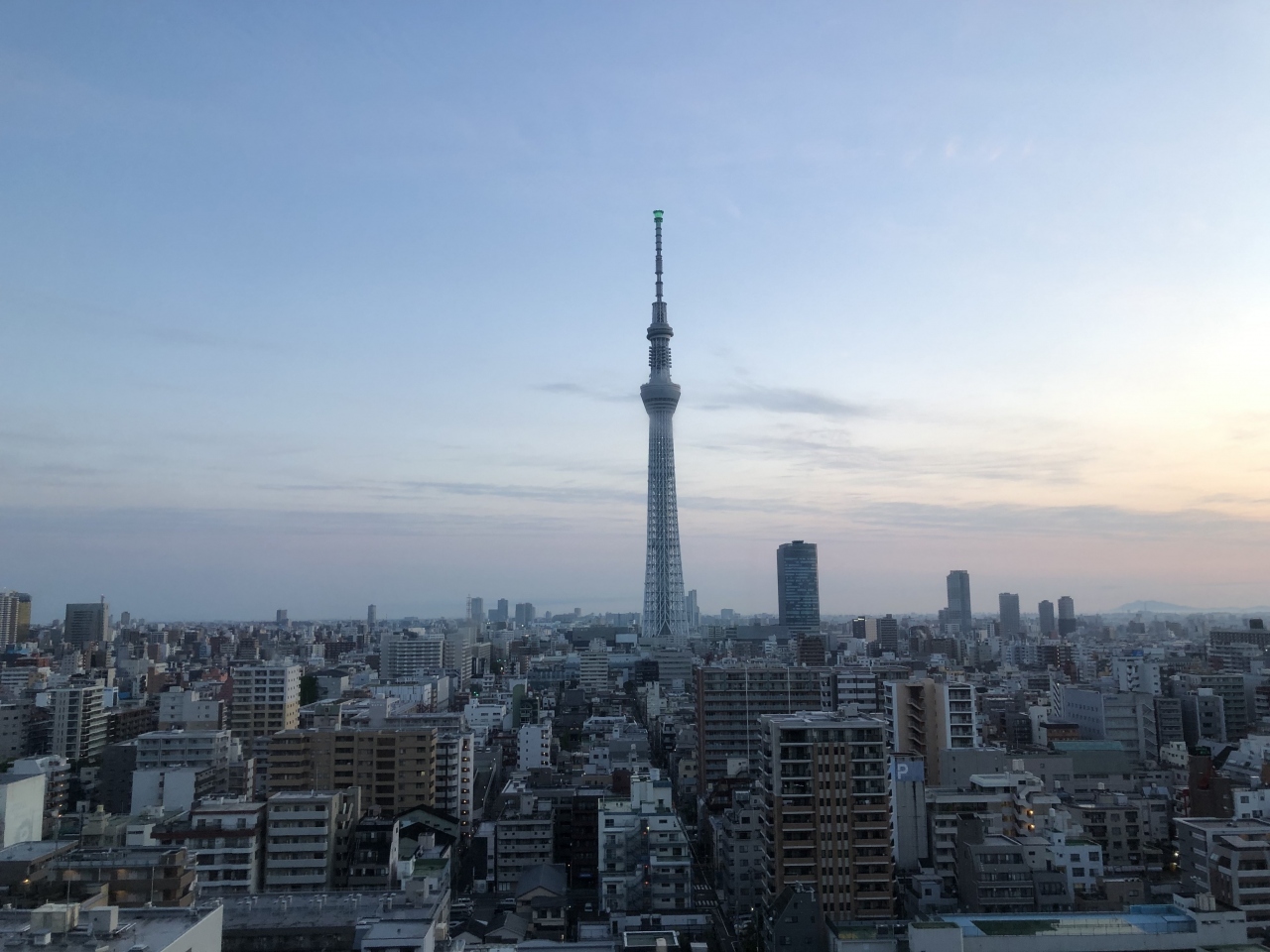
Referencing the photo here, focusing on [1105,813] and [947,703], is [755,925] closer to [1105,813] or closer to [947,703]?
[1105,813]

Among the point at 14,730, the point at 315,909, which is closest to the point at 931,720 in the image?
the point at 315,909

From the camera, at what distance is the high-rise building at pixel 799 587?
83812 mm

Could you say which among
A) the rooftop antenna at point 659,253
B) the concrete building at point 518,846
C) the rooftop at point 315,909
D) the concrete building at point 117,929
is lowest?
the concrete building at point 518,846

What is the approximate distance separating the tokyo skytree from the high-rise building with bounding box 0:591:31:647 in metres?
40.0

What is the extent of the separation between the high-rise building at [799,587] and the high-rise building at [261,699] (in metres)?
60.7

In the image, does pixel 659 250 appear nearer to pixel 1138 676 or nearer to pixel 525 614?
pixel 1138 676

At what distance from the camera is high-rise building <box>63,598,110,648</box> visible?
210 ft

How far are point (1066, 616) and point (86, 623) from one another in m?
85.5

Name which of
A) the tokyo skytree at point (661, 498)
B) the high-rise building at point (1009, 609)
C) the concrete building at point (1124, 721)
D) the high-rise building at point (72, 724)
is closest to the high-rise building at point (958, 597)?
the high-rise building at point (1009, 609)

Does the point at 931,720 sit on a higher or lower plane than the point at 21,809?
higher

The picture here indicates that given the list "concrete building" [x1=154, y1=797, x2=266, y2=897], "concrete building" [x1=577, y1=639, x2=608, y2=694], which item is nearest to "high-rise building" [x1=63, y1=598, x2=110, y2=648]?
"concrete building" [x1=577, y1=639, x2=608, y2=694]

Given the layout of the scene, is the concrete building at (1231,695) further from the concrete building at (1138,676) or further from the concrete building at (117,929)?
the concrete building at (117,929)

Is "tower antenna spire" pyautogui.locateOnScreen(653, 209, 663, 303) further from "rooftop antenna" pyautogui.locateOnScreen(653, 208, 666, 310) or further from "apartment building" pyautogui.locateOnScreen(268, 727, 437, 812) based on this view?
"apartment building" pyautogui.locateOnScreen(268, 727, 437, 812)

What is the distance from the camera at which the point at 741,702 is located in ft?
78.9
